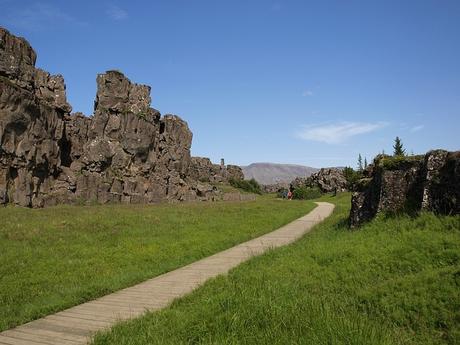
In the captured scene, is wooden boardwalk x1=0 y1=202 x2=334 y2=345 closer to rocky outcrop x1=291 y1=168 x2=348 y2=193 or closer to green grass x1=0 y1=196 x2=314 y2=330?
green grass x1=0 y1=196 x2=314 y2=330

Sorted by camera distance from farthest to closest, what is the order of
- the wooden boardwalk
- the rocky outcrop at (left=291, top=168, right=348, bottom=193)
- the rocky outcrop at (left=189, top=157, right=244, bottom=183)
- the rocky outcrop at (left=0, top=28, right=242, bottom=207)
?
the rocky outcrop at (left=189, top=157, right=244, bottom=183), the rocky outcrop at (left=291, top=168, right=348, bottom=193), the rocky outcrop at (left=0, top=28, right=242, bottom=207), the wooden boardwalk

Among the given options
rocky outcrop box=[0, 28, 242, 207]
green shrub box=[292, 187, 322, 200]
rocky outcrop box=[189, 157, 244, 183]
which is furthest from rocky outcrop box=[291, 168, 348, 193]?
rocky outcrop box=[189, 157, 244, 183]

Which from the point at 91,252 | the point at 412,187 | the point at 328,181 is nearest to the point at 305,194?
the point at 328,181

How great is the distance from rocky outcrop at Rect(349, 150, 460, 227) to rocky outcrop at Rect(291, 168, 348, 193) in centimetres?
6525

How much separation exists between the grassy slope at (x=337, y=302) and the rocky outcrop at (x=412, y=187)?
3.28ft

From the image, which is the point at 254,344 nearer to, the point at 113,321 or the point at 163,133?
the point at 113,321

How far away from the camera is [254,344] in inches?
263

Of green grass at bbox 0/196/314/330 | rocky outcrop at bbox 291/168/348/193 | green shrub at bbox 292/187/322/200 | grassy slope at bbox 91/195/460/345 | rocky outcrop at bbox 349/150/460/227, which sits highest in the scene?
rocky outcrop at bbox 291/168/348/193

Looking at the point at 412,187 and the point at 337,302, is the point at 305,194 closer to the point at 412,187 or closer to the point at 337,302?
the point at 412,187

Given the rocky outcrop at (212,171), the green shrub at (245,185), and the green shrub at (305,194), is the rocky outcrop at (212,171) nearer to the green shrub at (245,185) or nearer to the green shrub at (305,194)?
the green shrub at (245,185)

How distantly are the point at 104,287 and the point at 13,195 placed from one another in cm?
3582

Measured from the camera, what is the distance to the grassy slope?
6.79 meters

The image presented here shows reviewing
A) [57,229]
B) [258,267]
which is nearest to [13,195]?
[57,229]

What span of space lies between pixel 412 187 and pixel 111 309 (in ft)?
32.4
